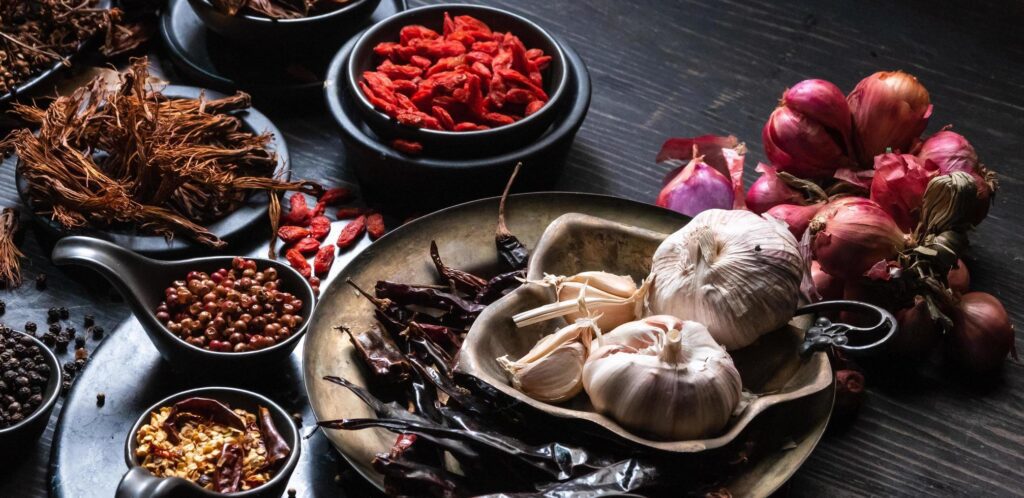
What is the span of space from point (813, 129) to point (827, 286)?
230 millimetres

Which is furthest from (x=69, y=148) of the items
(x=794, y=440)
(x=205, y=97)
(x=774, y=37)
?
(x=774, y=37)

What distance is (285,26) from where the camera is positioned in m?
1.50

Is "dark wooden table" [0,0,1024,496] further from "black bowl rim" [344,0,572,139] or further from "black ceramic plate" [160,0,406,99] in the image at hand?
"black bowl rim" [344,0,572,139]

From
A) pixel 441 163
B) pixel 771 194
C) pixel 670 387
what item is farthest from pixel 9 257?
pixel 771 194

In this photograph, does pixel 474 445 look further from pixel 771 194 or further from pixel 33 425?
pixel 771 194

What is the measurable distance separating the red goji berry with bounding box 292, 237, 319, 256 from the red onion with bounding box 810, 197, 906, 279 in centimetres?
69

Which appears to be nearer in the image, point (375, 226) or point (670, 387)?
point (670, 387)

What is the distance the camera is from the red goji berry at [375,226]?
1386 millimetres

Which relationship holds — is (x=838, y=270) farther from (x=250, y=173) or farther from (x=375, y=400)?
(x=250, y=173)

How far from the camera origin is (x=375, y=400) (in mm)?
991

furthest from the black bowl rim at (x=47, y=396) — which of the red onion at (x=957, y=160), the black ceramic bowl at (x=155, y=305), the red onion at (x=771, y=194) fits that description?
the red onion at (x=957, y=160)

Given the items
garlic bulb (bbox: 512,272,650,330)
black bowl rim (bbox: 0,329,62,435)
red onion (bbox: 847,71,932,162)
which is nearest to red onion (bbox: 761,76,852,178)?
red onion (bbox: 847,71,932,162)

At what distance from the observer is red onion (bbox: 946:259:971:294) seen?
124cm

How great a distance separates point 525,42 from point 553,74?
0.10m
